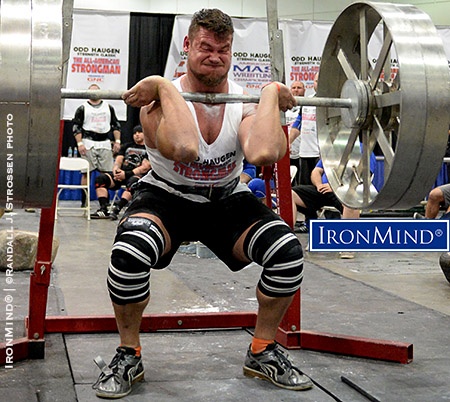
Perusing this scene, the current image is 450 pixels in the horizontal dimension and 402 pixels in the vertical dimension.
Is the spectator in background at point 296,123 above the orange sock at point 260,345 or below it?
above

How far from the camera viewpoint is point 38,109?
6.79 feet

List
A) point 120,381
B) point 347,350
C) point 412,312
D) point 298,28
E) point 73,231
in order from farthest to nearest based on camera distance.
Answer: point 298,28 → point 73,231 → point 412,312 → point 347,350 → point 120,381

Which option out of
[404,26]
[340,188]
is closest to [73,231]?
[340,188]

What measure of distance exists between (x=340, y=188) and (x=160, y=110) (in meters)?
0.87

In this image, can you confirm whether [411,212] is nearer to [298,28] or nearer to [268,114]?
[298,28]

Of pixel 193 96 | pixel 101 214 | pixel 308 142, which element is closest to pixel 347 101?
pixel 193 96

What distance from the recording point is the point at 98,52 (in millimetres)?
9359

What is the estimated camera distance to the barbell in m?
2.07

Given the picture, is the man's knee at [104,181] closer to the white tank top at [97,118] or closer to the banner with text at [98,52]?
the white tank top at [97,118]

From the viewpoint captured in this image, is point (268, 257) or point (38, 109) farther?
point (268, 257)

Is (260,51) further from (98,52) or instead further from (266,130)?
(266,130)

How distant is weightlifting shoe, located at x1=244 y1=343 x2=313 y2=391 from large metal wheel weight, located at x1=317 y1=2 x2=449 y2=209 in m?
0.65

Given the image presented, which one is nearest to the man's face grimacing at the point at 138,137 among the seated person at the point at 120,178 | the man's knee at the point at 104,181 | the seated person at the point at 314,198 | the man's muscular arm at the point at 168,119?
the seated person at the point at 120,178

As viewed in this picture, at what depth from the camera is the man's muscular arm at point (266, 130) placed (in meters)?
2.44
